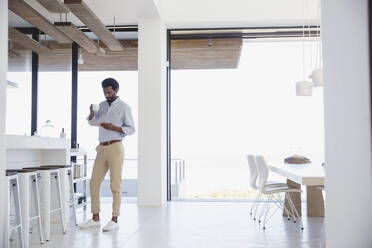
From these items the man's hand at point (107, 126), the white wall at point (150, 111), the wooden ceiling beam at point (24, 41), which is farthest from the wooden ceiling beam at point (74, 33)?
the man's hand at point (107, 126)

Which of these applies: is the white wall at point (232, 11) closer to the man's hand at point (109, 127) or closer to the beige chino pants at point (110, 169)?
the man's hand at point (109, 127)

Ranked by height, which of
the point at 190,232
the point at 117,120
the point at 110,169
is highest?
the point at 117,120

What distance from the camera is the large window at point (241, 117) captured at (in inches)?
301

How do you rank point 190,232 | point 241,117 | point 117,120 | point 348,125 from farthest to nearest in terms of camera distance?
point 241,117 < point 117,120 < point 190,232 < point 348,125

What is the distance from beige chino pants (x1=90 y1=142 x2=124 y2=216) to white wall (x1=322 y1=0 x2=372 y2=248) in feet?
8.10

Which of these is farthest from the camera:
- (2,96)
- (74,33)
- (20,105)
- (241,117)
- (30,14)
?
(241,117)

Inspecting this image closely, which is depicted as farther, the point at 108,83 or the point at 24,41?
the point at 24,41

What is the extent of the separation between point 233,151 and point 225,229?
14.4m

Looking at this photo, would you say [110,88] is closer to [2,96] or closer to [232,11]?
[2,96]

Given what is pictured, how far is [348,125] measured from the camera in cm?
272

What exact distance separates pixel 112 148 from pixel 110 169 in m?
0.22

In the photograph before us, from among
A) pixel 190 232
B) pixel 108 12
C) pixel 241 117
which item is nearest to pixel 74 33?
pixel 108 12

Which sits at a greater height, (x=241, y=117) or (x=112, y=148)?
(x=241, y=117)

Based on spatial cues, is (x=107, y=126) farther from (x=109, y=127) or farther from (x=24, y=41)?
(x=24, y=41)
